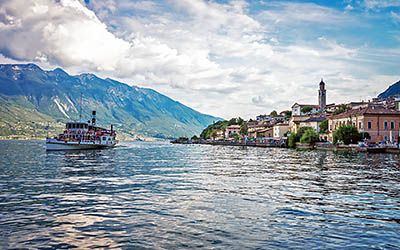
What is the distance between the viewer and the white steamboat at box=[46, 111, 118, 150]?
298ft

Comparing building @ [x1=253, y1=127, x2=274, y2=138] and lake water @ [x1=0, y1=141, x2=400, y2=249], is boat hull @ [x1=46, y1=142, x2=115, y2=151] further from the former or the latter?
building @ [x1=253, y1=127, x2=274, y2=138]

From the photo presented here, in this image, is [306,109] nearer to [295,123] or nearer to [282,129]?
[282,129]

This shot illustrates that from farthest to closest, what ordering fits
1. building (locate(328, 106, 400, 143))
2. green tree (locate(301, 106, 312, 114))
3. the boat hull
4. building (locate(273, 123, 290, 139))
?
green tree (locate(301, 106, 312, 114))
building (locate(273, 123, 290, 139))
building (locate(328, 106, 400, 143))
the boat hull

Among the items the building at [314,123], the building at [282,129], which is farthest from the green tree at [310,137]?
the building at [282,129]

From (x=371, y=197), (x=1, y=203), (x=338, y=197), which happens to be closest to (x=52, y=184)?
(x=1, y=203)

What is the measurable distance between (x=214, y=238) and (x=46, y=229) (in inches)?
239

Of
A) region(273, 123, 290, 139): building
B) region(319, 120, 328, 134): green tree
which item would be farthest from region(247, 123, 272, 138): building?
region(319, 120, 328, 134): green tree

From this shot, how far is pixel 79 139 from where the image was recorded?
9856 centimetres

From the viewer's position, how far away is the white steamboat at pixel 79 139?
298 feet

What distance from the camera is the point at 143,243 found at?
1191 cm

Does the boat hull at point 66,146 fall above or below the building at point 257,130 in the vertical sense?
below

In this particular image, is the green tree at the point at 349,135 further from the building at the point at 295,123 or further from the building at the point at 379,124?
the building at the point at 295,123

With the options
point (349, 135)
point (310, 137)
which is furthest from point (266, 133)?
point (349, 135)

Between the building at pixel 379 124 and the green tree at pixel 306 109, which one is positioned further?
the green tree at pixel 306 109
